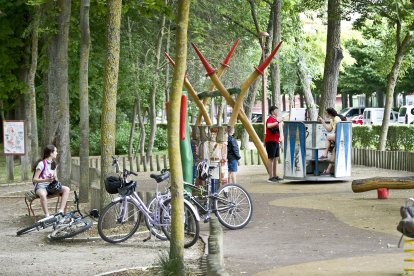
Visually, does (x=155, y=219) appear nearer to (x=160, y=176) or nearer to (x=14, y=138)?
(x=160, y=176)

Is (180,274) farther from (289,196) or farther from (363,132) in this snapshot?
(363,132)

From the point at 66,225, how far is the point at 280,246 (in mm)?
3540

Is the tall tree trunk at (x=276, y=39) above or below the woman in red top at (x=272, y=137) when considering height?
above

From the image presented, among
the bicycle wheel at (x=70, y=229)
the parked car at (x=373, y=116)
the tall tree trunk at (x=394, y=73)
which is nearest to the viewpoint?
the bicycle wheel at (x=70, y=229)

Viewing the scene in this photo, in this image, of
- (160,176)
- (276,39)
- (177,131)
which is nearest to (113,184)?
(160,176)

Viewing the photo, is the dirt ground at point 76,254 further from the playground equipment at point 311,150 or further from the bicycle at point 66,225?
the playground equipment at point 311,150

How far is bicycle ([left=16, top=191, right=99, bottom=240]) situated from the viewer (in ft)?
44.2

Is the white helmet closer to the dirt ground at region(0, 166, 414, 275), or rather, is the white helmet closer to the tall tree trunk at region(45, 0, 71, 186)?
the dirt ground at region(0, 166, 414, 275)

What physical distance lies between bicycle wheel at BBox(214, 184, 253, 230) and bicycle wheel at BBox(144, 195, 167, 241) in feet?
3.85

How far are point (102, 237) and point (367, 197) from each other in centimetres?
671

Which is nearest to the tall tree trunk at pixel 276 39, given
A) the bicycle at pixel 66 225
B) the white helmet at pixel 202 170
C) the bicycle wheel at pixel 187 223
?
the white helmet at pixel 202 170

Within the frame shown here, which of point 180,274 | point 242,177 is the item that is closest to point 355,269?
point 180,274

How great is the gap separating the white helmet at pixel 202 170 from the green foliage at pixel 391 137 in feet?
54.2

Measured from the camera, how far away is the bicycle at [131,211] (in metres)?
12.8
